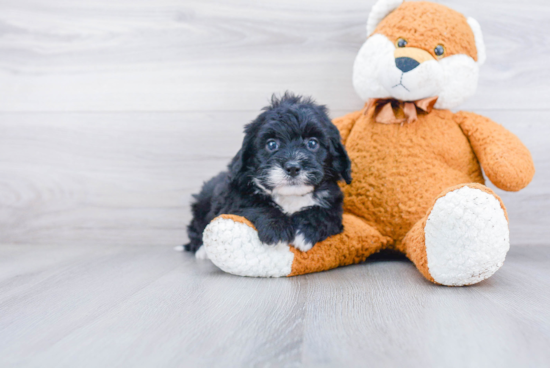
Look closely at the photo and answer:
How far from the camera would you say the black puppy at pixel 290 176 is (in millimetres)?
1032

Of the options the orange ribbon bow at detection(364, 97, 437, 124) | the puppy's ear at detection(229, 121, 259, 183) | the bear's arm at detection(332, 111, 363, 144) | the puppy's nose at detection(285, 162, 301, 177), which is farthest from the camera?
the bear's arm at detection(332, 111, 363, 144)

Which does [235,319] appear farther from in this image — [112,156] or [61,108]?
[61,108]

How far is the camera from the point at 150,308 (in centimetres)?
87

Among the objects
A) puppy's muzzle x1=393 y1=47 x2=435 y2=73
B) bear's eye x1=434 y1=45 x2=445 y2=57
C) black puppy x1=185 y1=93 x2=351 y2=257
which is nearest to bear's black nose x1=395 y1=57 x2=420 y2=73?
puppy's muzzle x1=393 y1=47 x2=435 y2=73

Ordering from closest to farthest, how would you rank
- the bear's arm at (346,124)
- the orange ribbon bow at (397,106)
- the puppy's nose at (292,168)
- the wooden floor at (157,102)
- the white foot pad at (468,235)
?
the white foot pad at (468,235) < the puppy's nose at (292,168) < the orange ribbon bow at (397,106) < the bear's arm at (346,124) < the wooden floor at (157,102)

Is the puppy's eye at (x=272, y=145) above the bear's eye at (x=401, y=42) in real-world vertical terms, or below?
below

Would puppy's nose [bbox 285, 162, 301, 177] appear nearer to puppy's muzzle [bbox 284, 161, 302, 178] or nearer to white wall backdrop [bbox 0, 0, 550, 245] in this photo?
puppy's muzzle [bbox 284, 161, 302, 178]

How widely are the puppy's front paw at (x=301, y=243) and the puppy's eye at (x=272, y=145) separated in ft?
0.75

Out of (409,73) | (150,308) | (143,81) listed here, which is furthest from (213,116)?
(150,308)

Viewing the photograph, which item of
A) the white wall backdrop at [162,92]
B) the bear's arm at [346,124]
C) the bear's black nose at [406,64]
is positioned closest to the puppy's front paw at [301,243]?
the bear's arm at [346,124]

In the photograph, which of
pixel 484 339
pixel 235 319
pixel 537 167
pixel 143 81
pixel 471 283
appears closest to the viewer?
pixel 484 339

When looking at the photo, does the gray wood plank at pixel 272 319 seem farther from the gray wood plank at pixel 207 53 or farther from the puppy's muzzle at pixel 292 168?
the gray wood plank at pixel 207 53

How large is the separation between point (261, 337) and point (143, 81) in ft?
4.14

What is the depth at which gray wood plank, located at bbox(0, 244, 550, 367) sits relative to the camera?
2.07 ft
